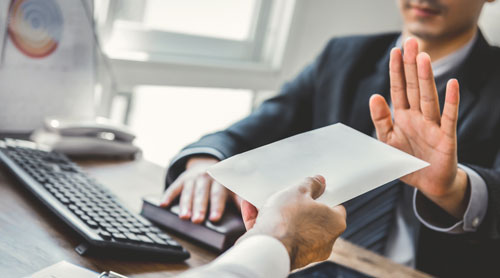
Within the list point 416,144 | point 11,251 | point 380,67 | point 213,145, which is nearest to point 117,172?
point 213,145

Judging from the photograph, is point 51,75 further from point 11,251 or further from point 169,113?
point 169,113

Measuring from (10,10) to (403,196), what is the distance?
1.02m

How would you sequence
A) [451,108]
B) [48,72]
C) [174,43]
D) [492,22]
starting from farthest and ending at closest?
[174,43] < [492,22] < [48,72] < [451,108]

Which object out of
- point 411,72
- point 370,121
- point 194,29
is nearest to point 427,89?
point 411,72

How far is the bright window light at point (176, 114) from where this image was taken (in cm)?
224

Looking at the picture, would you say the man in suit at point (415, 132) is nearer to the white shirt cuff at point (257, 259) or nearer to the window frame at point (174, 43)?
the white shirt cuff at point (257, 259)

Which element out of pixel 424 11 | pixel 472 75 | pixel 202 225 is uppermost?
pixel 424 11

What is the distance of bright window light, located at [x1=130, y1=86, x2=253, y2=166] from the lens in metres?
2.24

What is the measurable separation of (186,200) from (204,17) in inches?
57.8

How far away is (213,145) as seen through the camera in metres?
1.17

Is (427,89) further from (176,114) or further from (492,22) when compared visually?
(176,114)

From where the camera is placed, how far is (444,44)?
143 centimetres

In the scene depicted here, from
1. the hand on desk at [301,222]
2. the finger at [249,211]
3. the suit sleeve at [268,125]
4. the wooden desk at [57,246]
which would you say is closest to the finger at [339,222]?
the hand on desk at [301,222]

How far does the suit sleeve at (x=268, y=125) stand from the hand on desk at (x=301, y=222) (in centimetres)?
53
